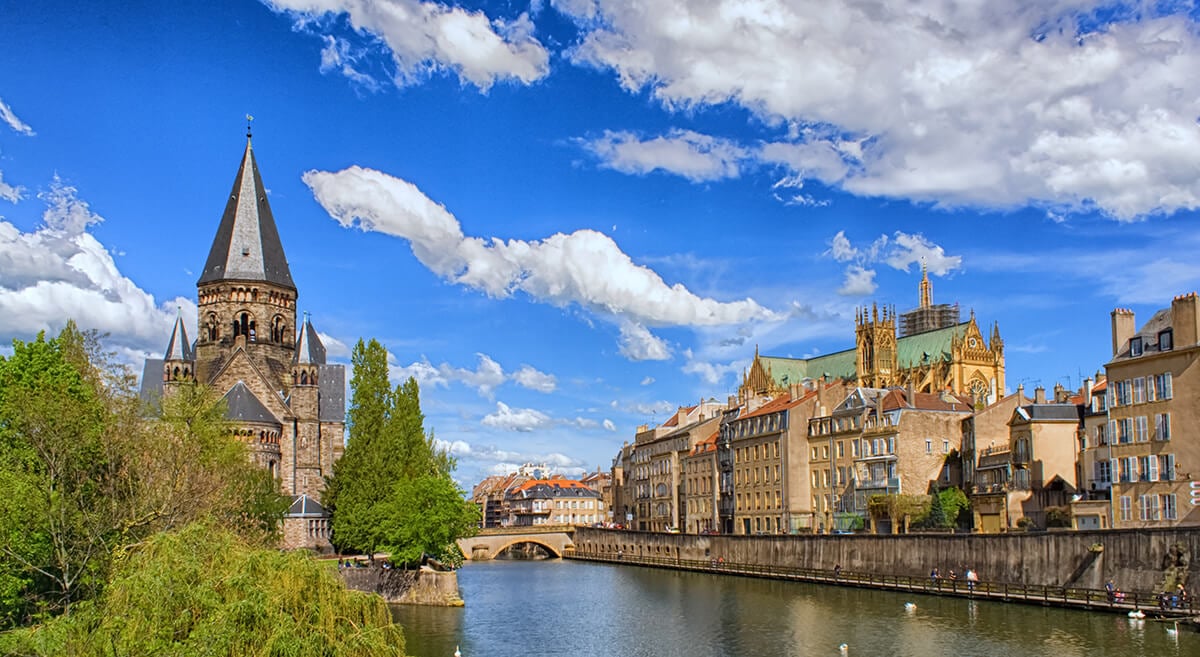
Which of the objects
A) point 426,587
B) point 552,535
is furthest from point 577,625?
point 552,535

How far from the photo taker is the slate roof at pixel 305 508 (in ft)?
309

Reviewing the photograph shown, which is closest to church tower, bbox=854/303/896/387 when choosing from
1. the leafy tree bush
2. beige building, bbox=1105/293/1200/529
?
beige building, bbox=1105/293/1200/529

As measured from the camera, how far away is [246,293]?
107188 mm

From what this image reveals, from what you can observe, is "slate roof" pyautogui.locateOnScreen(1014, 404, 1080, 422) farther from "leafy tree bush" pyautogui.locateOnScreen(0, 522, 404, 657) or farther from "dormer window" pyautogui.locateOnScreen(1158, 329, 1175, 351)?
"leafy tree bush" pyautogui.locateOnScreen(0, 522, 404, 657)

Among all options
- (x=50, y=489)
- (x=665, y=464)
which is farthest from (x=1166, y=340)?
(x=665, y=464)

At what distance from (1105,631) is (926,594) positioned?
710 inches

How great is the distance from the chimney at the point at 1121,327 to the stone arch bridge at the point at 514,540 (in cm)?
8054

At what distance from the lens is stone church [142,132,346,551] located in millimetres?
101438

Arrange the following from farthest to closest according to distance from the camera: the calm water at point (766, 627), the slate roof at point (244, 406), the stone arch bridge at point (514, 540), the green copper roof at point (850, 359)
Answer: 1. the green copper roof at point (850, 359)
2. the stone arch bridge at point (514, 540)
3. the slate roof at point (244, 406)
4. the calm water at point (766, 627)

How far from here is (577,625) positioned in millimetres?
59500

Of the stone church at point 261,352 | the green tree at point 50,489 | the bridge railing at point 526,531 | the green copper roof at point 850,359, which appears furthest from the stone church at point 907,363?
the green tree at point 50,489

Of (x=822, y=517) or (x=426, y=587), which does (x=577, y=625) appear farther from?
(x=822, y=517)

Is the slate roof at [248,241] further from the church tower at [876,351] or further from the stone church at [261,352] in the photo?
the church tower at [876,351]

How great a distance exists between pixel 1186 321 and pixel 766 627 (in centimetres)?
2688
